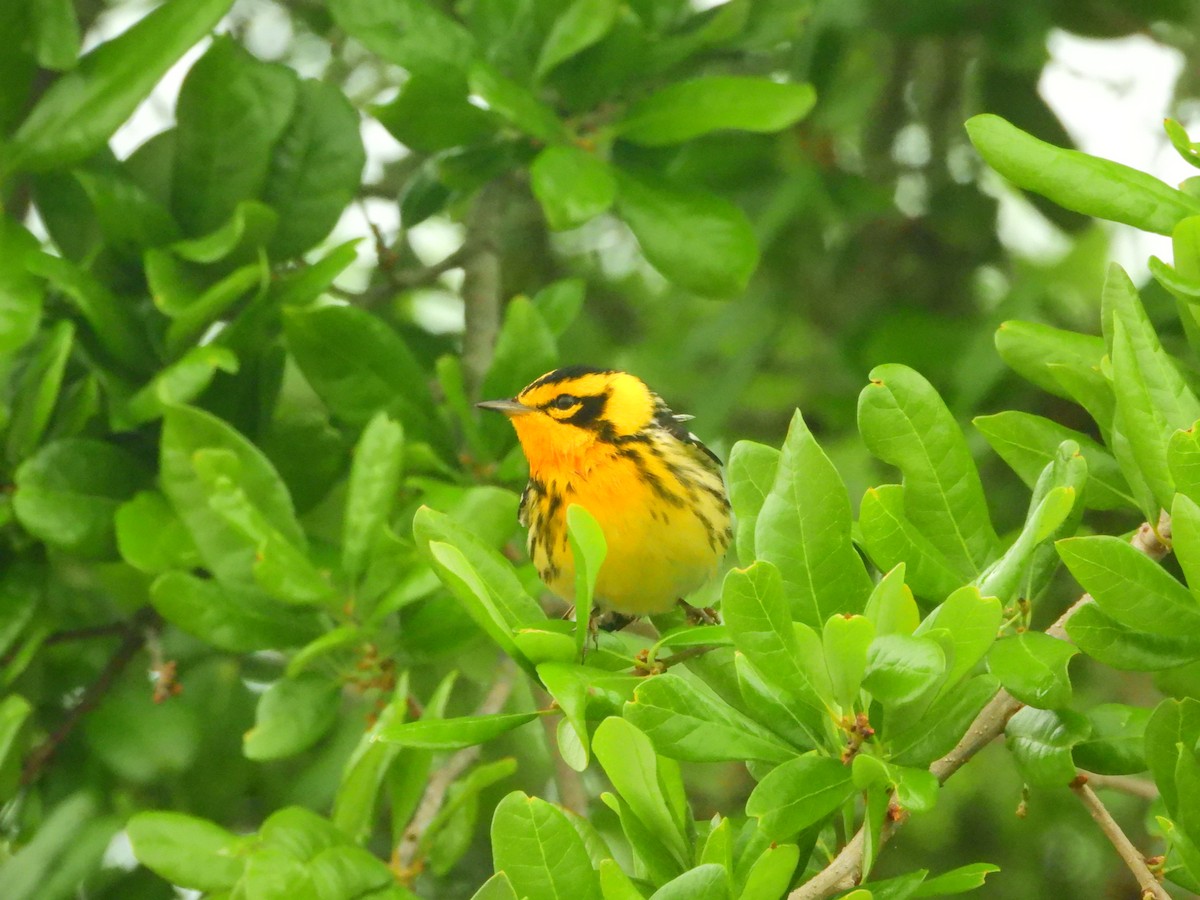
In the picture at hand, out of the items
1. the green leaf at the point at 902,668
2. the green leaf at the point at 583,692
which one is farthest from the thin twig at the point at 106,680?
the green leaf at the point at 902,668

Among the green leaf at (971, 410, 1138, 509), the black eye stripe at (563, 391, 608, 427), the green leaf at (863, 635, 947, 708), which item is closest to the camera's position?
the green leaf at (863, 635, 947, 708)

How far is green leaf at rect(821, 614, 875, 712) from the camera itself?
61.9 inches

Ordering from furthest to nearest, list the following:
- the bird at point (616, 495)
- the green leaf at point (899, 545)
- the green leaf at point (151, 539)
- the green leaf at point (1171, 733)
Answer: the bird at point (616, 495), the green leaf at point (151, 539), the green leaf at point (899, 545), the green leaf at point (1171, 733)

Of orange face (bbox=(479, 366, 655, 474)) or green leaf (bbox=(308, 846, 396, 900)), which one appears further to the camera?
orange face (bbox=(479, 366, 655, 474))

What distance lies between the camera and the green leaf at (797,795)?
65.2 inches

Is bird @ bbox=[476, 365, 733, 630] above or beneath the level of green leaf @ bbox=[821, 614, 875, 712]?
beneath

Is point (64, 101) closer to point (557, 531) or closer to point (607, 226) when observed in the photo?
point (557, 531)

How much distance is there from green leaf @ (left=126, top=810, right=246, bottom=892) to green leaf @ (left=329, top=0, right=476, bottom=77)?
1694 mm

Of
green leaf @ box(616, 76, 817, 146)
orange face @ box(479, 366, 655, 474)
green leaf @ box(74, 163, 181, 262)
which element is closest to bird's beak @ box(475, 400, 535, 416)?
orange face @ box(479, 366, 655, 474)

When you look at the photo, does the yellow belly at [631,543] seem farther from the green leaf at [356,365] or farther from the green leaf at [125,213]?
the green leaf at [125,213]

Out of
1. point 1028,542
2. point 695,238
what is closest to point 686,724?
point 1028,542

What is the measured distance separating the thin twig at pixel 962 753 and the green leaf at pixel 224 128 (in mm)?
2065

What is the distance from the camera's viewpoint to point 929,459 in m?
1.98

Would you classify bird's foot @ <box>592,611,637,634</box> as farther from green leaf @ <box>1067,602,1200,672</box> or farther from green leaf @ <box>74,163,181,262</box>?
green leaf @ <box>1067,602,1200,672</box>
